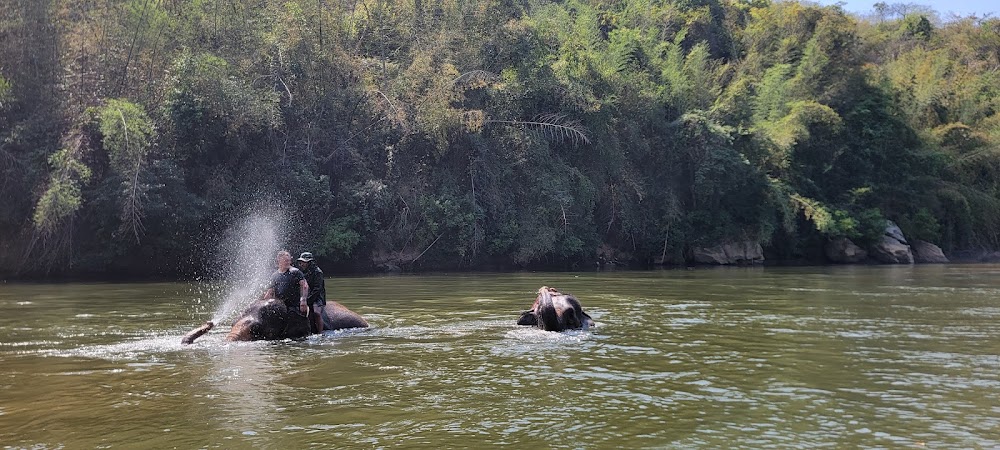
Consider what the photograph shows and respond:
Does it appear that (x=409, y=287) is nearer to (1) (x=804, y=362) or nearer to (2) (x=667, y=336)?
(2) (x=667, y=336)

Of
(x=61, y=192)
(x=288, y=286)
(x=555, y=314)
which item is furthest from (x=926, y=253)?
(x=288, y=286)

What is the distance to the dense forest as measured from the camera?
26234 millimetres

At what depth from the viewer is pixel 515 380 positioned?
848 cm

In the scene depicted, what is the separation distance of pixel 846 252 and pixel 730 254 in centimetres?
561

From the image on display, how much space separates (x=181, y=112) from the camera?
2611cm

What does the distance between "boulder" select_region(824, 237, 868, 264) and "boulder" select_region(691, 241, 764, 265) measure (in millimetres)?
3910

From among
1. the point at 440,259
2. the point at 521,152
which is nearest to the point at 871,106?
the point at 521,152

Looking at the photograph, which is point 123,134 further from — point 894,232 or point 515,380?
point 894,232

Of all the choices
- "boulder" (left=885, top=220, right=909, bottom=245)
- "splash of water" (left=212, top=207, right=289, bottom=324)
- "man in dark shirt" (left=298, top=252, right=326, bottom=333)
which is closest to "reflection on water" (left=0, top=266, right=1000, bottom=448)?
"man in dark shirt" (left=298, top=252, right=326, bottom=333)

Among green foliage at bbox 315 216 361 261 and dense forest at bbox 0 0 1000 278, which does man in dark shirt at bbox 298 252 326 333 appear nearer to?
dense forest at bbox 0 0 1000 278

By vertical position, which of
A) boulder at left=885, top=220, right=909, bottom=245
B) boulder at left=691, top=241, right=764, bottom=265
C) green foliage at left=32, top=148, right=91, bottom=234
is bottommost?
boulder at left=691, top=241, right=764, bottom=265

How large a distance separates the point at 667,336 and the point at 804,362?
2436mm

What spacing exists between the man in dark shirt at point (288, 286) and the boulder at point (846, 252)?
31.1 meters

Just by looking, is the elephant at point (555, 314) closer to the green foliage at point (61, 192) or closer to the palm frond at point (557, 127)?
the green foliage at point (61, 192)
